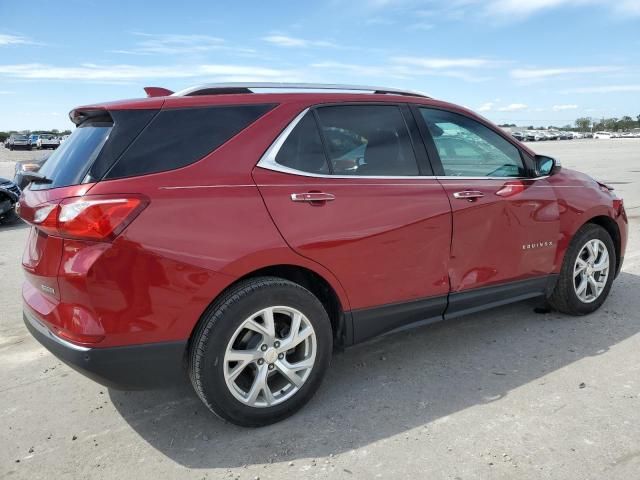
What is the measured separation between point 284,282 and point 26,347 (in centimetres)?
248

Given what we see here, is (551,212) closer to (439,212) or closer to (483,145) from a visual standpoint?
(483,145)

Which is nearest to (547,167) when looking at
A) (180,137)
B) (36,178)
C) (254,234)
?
(254,234)

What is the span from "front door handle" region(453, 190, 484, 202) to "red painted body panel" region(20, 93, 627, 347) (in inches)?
2.0

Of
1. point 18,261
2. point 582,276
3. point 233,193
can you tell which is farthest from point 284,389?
point 18,261

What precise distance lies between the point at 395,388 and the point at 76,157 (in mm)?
2239

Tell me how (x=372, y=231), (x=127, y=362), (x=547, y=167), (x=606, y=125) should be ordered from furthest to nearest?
(x=606, y=125)
(x=547, y=167)
(x=372, y=231)
(x=127, y=362)

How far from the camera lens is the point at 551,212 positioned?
159 inches

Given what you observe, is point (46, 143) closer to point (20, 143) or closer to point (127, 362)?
point (20, 143)

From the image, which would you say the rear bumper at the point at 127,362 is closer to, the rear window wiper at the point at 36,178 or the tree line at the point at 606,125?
the rear window wiper at the point at 36,178

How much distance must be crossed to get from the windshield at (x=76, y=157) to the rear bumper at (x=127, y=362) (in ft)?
2.51

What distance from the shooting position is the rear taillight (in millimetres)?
2420

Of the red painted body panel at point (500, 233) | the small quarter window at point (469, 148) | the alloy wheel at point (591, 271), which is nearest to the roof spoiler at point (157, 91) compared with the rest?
the small quarter window at point (469, 148)

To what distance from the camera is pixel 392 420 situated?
9.62 feet

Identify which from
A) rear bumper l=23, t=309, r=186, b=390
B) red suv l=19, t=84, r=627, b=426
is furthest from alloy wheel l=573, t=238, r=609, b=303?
rear bumper l=23, t=309, r=186, b=390
